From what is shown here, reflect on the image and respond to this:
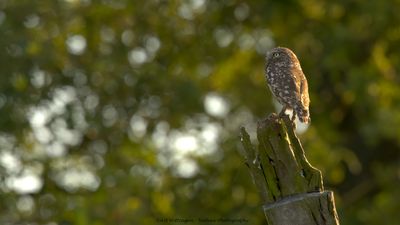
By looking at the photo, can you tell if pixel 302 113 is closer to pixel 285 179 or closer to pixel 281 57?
pixel 281 57

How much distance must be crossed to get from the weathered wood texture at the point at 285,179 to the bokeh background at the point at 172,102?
8.25m

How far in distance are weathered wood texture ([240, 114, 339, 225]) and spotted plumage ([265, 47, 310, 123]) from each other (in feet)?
5.35

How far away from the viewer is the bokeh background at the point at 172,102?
556 inches

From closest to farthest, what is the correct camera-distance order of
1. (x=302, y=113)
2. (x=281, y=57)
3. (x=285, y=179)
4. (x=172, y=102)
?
(x=285, y=179)
(x=302, y=113)
(x=281, y=57)
(x=172, y=102)

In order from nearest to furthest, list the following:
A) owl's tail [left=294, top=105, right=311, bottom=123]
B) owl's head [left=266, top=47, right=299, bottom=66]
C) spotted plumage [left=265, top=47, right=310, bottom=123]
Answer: owl's tail [left=294, top=105, right=311, bottom=123] < spotted plumage [left=265, top=47, right=310, bottom=123] < owl's head [left=266, top=47, right=299, bottom=66]

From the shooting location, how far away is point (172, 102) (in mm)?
14734

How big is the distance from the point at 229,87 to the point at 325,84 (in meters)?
1.43

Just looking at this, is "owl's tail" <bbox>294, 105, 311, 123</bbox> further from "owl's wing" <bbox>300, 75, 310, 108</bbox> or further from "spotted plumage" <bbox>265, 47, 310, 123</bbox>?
"owl's wing" <bbox>300, 75, 310, 108</bbox>

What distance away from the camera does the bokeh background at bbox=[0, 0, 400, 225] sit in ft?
46.3

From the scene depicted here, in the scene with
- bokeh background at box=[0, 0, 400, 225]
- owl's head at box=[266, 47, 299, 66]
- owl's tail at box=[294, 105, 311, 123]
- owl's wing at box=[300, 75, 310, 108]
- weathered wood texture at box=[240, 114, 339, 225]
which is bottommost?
weathered wood texture at box=[240, 114, 339, 225]

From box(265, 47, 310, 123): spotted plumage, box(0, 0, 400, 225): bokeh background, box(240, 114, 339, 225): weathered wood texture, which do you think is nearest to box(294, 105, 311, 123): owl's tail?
box(265, 47, 310, 123): spotted plumage

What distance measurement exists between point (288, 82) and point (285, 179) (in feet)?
8.33

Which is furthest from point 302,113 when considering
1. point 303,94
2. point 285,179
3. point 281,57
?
point 285,179

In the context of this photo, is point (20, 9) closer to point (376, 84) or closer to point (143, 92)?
point (143, 92)
